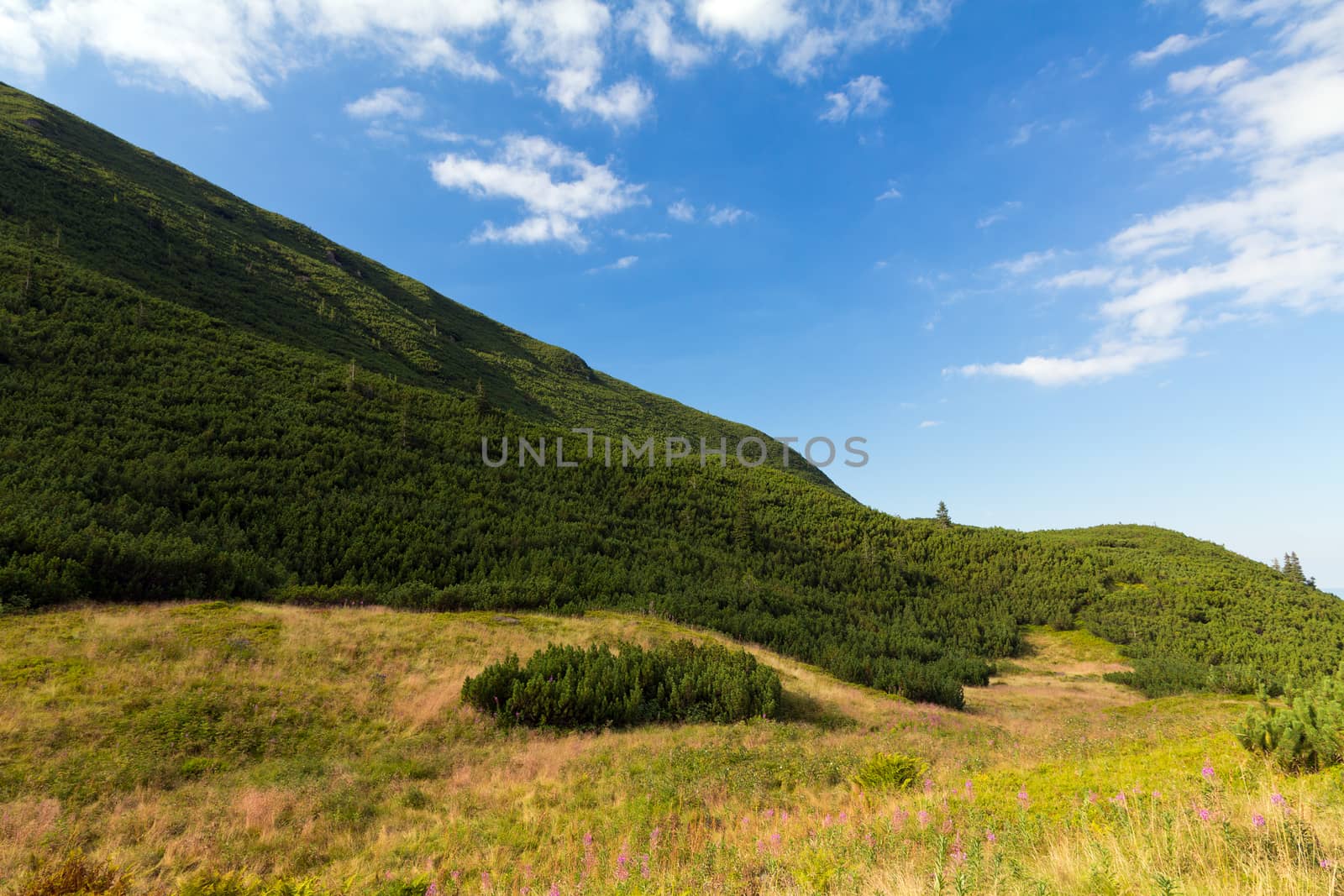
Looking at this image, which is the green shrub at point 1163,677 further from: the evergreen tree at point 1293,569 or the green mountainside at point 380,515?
the evergreen tree at point 1293,569

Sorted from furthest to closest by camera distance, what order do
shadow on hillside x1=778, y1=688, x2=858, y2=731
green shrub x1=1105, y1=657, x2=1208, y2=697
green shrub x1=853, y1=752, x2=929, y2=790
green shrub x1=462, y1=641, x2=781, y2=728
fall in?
green shrub x1=1105, y1=657, x2=1208, y2=697, shadow on hillside x1=778, y1=688, x2=858, y2=731, green shrub x1=462, y1=641, x2=781, y2=728, green shrub x1=853, y1=752, x2=929, y2=790

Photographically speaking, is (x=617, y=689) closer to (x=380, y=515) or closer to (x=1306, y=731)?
(x=1306, y=731)

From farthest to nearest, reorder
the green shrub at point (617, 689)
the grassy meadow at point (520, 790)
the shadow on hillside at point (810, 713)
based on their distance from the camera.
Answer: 1. the shadow on hillside at point (810, 713)
2. the green shrub at point (617, 689)
3. the grassy meadow at point (520, 790)

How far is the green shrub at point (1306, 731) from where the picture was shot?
4.96 m

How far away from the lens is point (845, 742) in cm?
1034

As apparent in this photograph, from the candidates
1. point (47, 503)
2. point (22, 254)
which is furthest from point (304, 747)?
point (22, 254)

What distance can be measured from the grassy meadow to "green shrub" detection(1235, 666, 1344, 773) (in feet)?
1.06

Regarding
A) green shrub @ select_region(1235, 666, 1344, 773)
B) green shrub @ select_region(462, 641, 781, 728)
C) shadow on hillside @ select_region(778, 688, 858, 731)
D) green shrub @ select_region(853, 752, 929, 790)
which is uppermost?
green shrub @ select_region(1235, 666, 1344, 773)

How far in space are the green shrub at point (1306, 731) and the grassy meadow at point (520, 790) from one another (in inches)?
12.7

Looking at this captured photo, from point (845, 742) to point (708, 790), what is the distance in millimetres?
4248

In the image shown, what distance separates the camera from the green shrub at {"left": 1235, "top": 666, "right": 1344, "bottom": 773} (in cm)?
496

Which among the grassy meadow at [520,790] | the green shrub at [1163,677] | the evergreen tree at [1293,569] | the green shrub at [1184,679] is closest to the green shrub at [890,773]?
the grassy meadow at [520,790]

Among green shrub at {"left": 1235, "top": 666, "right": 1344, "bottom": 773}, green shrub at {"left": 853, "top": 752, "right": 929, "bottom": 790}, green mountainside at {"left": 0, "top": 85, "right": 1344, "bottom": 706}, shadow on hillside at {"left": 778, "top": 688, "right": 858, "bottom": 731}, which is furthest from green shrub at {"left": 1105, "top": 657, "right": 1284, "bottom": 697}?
green shrub at {"left": 853, "top": 752, "right": 929, "bottom": 790}

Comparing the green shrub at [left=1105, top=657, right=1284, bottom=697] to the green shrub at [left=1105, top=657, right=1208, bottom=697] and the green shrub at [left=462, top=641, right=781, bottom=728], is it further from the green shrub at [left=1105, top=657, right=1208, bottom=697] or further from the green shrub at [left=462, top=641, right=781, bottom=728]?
the green shrub at [left=462, top=641, right=781, bottom=728]
